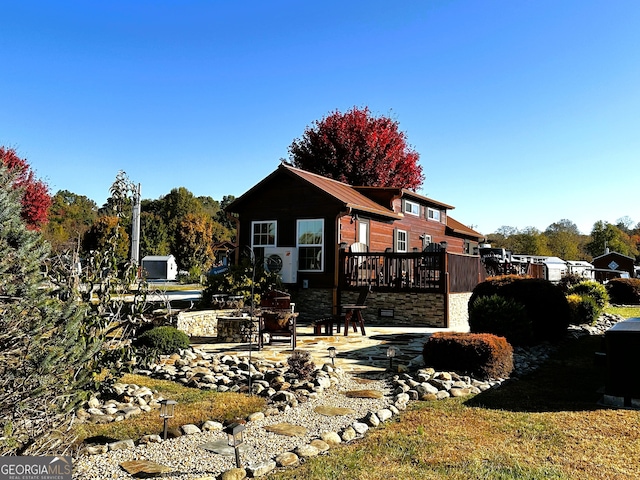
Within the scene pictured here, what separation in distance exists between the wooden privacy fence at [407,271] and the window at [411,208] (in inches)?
189

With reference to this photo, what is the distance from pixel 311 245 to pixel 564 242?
46.9m

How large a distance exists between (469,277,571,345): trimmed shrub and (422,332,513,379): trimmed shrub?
118 inches

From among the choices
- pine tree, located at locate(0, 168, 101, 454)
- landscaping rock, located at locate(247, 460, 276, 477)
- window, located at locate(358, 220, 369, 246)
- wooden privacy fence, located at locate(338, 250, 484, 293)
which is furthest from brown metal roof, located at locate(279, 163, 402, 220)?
pine tree, located at locate(0, 168, 101, 454)

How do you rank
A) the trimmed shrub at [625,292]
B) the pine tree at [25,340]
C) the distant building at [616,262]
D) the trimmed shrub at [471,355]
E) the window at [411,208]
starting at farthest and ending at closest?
the distant building at [616,262]
the trimmed shrub at [625,292]
the window at [411,208]
the trimmed shrub at [471,355]
the pine tree at [25,340]

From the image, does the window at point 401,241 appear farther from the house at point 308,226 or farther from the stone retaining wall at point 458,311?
the stone retaining wall at point 458,311

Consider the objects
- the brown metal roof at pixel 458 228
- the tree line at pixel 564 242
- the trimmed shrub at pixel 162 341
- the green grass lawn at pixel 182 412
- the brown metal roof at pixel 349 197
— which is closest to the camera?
the green grass lawn at pixel 182 412

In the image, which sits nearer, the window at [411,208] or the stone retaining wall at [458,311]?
the stone retaining wall at [458,311]

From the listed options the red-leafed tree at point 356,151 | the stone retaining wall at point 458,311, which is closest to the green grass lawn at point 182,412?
the stone retaining wall at point 458,311

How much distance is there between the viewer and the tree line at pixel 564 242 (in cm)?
5047

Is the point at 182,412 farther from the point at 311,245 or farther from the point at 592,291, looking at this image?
the point at 592,291

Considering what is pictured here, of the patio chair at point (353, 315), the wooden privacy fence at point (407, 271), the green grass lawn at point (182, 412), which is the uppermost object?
the wooden privacy fence at point (407, 271)

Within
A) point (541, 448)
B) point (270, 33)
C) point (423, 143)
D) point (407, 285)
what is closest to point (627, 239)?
point (423, 143)

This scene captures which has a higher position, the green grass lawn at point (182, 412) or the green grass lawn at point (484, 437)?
the green grass lawn at point (484, 437)

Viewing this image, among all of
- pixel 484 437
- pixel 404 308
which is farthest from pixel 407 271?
pixel 484 437
